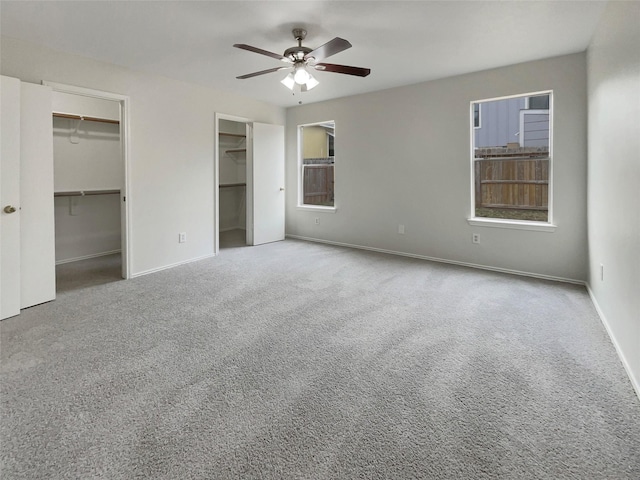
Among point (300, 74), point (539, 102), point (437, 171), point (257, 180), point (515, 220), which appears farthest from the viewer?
point (257, 180)

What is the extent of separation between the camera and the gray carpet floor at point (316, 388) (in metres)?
1.47

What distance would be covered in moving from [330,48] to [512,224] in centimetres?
302

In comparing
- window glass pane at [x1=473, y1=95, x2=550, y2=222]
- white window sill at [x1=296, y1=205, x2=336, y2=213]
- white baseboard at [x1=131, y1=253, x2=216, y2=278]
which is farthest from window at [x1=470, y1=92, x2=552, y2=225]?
white baseboard at [x1=131, y1=253, x2=216, y2=278]

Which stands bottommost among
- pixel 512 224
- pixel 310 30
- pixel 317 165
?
pixel 512 224

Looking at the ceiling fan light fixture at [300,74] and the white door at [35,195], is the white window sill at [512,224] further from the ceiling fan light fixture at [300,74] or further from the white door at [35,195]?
the white door at [35,195]

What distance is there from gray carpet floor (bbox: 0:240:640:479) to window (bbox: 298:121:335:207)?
3120 millimetres

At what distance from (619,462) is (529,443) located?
32 cm

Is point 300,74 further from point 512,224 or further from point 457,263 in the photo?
point 457,263

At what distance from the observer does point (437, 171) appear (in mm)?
4859

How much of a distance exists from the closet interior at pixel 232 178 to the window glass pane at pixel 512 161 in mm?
4353

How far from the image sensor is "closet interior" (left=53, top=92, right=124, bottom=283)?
4793 mm

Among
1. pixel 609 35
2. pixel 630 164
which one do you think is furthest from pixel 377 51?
pixel 630 164

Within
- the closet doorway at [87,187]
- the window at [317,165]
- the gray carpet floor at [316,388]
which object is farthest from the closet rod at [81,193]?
the window at [317,165]

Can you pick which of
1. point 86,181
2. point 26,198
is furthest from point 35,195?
point 86,181
